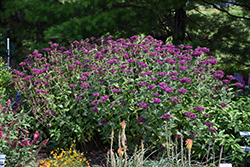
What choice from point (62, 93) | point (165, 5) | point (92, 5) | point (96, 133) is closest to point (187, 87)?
point (96, 133)

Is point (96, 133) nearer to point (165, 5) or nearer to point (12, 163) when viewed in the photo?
point (12, 163)

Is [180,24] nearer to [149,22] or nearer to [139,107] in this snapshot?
[149,22]

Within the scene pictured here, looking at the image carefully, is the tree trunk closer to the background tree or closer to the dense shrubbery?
the background tree

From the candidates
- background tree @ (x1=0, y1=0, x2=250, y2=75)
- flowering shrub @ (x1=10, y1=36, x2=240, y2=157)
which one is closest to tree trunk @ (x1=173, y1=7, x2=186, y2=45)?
background tree @ (x1=0, y1=0, x2=250, y2=75)

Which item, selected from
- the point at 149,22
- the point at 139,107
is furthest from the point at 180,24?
the point at 139,107

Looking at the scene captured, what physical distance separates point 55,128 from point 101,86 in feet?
2.67

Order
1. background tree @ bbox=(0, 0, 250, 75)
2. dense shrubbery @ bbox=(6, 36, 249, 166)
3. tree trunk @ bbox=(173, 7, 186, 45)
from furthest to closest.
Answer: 1. tree trunk @ bbox=(173, 7, 186, 45)
2. background tree @ bbox=(0, 0, 250, 75)
3. dense shrubbery @ bbox=(6, 36, 249, 166)

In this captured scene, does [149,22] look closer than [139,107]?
No

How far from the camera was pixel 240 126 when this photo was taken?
3547 millimetres

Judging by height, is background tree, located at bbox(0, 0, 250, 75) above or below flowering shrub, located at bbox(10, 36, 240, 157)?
above

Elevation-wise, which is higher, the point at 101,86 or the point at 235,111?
the point at 101,86

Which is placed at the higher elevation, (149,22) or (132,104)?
(149,22)

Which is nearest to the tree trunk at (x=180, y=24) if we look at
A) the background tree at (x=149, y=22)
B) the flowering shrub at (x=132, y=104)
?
the background tree at (x=149, y=22)

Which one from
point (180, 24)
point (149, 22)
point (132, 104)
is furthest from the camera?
point (180, 24)
